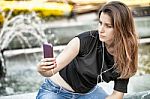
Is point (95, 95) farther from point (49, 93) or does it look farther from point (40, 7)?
point (40, 7)

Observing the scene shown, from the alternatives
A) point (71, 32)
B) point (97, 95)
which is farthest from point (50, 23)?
point (97, 95)

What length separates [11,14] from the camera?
4738 millimetres

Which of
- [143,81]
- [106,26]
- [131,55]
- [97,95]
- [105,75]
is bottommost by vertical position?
[143,81]

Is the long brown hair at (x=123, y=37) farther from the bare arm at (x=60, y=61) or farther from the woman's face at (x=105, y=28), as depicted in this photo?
the bare arm at (x=60, y=61)

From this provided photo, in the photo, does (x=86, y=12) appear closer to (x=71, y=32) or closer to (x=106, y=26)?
(x=71, y=32)

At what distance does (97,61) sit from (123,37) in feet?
0.85

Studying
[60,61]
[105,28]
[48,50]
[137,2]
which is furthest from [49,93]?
[137,2]

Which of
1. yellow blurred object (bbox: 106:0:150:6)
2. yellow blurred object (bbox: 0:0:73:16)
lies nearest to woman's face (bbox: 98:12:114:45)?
yellow blurred object (bbox: 0:0:73:16)

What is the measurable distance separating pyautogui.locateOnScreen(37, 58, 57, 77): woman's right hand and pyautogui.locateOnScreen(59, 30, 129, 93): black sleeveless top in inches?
9.6

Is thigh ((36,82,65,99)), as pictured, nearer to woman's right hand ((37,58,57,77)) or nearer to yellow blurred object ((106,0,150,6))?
woman's right hand ((37,58,57,77))

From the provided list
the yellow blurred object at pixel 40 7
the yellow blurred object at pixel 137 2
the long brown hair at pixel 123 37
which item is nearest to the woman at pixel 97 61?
the long brown hair at pixel 123 37

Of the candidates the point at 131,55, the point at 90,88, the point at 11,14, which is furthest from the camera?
the point at 11,14

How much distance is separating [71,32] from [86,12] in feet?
1.17

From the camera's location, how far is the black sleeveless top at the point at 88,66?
7.50 ft
